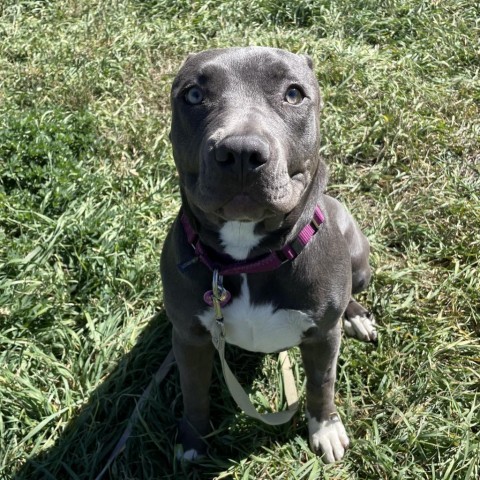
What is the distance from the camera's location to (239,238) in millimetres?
2449

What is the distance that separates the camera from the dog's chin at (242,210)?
7.07 feet

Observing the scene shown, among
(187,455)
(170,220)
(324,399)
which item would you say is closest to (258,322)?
(324,399)

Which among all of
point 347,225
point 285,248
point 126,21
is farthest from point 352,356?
point 126,21

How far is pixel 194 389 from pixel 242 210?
1.08 meters

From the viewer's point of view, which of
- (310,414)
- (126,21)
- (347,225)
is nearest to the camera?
(310,414)

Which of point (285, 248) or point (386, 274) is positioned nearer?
point (285, 248)

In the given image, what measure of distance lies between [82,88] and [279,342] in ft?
10.1

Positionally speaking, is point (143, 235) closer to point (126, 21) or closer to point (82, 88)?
point (82, 88)

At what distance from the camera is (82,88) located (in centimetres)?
496

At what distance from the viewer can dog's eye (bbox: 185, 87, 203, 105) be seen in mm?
2377

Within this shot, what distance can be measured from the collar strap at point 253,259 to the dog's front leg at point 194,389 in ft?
1.19

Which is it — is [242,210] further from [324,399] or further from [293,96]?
[324,399]

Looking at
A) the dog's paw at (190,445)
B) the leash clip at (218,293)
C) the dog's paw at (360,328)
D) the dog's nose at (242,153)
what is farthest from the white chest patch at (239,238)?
the dog's paw at (360,328)

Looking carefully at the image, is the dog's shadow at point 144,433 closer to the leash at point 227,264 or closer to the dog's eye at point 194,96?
the leash at point 227,264
